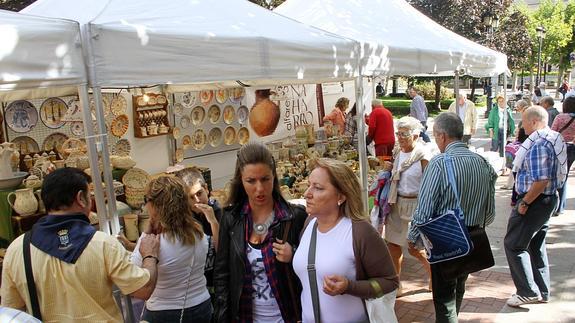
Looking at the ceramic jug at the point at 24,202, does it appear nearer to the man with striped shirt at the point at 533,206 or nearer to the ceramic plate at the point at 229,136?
the man with striped shirt at the point at 533,206

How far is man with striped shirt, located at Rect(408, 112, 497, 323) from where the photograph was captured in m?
3.25

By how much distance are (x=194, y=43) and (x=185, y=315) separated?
166 centimetres

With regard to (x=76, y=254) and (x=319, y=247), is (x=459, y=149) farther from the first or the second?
(x=76, y=254)

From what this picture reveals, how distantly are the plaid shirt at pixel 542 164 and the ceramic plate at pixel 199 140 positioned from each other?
15.6 feet

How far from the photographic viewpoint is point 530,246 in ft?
14.5

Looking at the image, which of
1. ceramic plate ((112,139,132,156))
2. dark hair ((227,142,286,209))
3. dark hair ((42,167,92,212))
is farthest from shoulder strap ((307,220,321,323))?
ceramic plate ((112,139,132,156))

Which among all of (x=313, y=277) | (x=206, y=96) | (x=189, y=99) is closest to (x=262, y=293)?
(x=313, y=277)

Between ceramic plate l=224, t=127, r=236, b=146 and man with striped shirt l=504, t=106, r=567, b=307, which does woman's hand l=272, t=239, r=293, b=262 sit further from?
ceramic plate l=224, t=127, r=236, b=146

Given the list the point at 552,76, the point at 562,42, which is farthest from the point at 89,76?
the point at 552,76

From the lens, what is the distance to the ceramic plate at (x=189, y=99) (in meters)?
7.29

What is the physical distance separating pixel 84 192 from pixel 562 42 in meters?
45.4

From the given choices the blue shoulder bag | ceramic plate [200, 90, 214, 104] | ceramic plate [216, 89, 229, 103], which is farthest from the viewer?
ceramic plate [216, 89, 229, 103]

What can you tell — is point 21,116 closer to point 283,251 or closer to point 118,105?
point 118,105

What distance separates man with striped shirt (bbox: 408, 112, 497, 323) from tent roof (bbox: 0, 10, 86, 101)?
2.27 metres
